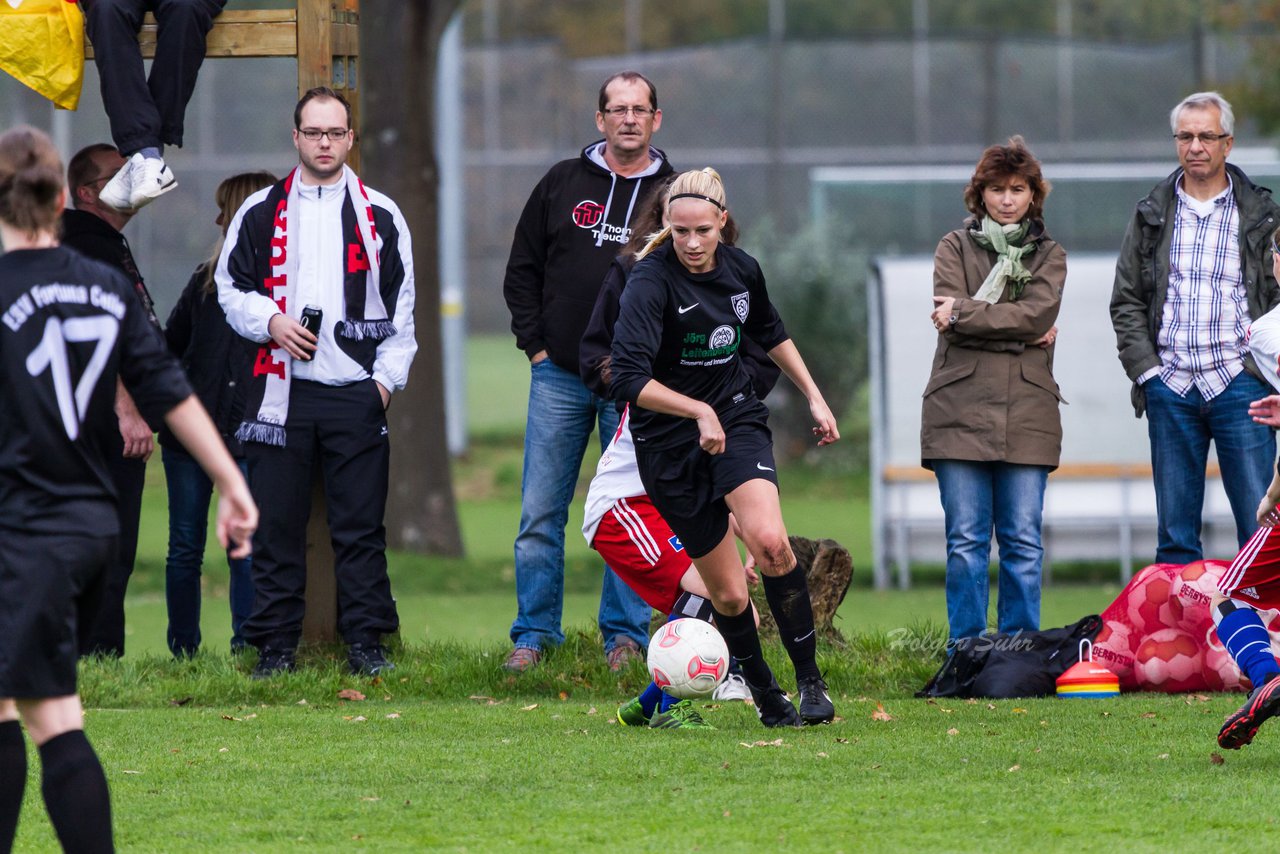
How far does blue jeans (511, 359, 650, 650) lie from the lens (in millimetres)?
8008

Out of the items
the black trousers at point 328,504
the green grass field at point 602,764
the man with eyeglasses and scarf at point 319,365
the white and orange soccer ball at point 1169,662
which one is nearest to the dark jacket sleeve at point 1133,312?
the white and orange soccer ball at point 1169,662

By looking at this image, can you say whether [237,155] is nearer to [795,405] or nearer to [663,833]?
[795,405]

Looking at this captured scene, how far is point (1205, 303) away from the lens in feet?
25.9

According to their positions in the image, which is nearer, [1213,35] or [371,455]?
[371,455]

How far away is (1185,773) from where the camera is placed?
5.66 m

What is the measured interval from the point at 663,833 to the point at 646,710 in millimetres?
1919

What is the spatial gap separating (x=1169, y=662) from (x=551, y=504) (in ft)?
9.15

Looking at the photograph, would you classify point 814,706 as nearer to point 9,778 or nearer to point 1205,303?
point 1205,303

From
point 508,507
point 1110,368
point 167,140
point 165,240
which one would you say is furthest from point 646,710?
point 165,240

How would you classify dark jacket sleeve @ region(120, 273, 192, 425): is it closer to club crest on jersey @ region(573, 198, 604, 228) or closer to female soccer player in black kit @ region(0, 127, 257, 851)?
female soccer player in black kit @ region(0, 127, 257, 851)

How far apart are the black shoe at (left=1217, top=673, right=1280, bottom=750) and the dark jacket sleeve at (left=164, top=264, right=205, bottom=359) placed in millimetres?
5278

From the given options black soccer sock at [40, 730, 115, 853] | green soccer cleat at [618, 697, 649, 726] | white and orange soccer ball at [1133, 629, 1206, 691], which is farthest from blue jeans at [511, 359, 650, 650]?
black soccer sock at [40, 730, 115, 853]

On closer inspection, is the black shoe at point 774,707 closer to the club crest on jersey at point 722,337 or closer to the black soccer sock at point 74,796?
the club crest on jersey at point 722,337

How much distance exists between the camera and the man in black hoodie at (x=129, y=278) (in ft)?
26.3
